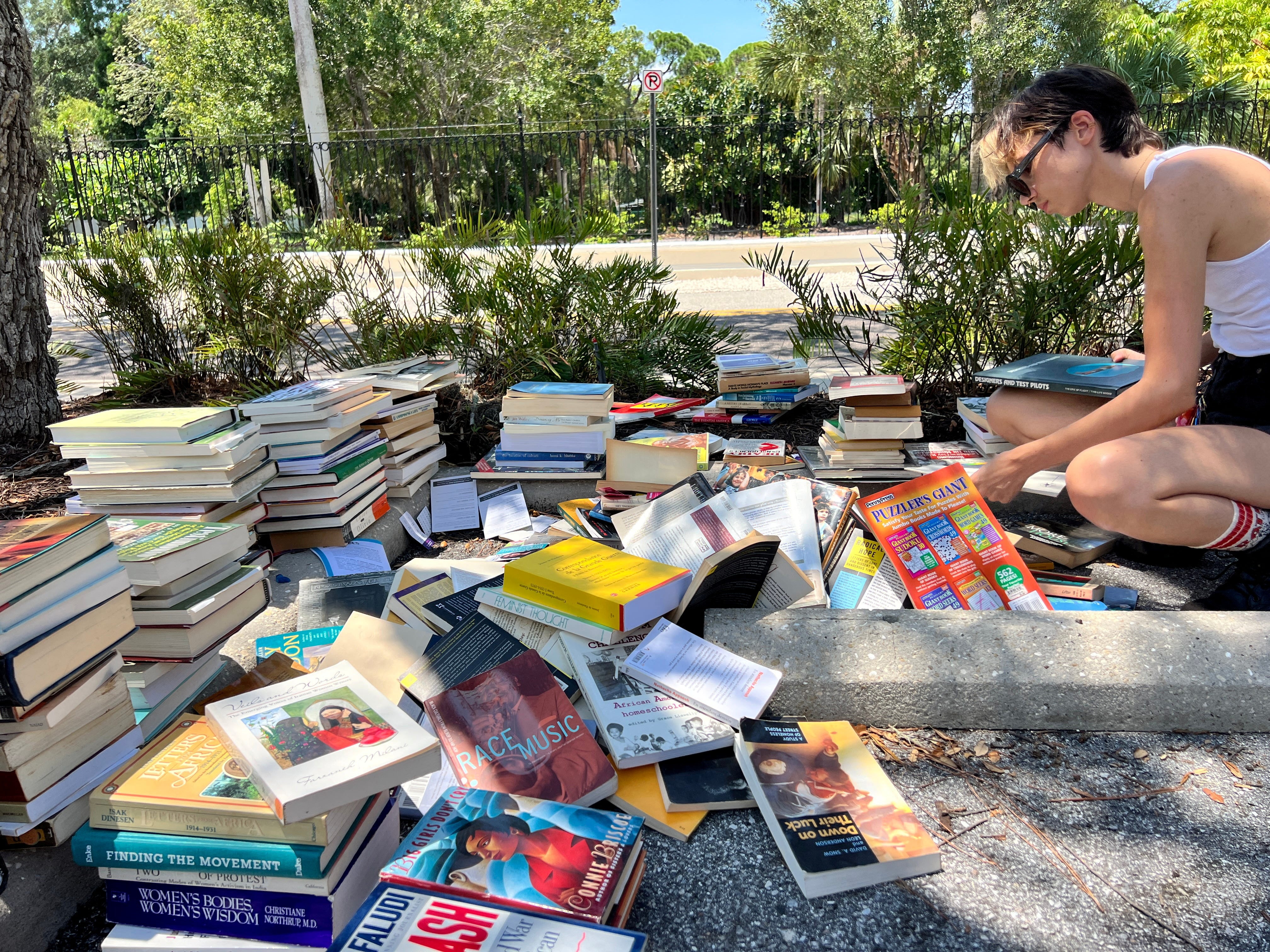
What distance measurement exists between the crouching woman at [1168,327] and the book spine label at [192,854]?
1.96 metres

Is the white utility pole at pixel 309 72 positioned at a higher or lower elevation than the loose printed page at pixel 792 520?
higher

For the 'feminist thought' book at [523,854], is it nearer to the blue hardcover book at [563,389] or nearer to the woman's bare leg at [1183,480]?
the woman's bare leg at [1183,480]

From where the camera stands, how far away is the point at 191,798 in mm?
1461

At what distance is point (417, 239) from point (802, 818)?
12.0ft

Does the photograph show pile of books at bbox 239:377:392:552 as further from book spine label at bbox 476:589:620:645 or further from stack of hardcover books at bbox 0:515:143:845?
stack of hardcover books at bbox 0:515:143:845

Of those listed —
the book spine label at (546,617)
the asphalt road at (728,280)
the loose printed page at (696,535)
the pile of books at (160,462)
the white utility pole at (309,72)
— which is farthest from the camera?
the white utility pole at (309,72)

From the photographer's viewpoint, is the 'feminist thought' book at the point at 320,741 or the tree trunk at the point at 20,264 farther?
the tree trunk at the point at 20,264

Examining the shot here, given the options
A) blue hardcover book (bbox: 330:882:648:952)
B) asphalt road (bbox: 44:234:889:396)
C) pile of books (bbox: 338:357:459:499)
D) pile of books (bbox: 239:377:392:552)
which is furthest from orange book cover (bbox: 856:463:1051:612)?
asphalt road (bbox: 44:234:889:396)

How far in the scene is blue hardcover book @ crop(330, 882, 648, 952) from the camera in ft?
4.18

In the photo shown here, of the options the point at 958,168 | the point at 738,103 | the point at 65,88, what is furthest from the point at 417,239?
the point at 65,88

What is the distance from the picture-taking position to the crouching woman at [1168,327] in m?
2.11

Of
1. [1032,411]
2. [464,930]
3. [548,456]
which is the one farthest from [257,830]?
[1032,411]

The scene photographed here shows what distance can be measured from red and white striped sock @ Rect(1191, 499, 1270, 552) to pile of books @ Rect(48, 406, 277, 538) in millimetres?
2859

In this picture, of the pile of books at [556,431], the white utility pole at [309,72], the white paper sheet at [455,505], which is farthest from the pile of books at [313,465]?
the white utility pole at [309,72]
